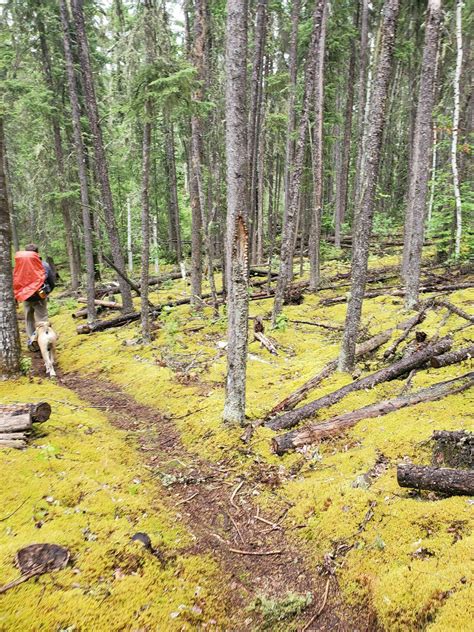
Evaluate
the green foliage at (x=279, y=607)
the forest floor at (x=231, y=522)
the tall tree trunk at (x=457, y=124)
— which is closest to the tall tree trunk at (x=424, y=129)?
the tall tree trunk at (x=457, y=124)

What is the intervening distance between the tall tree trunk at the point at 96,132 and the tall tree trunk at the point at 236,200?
373 inches

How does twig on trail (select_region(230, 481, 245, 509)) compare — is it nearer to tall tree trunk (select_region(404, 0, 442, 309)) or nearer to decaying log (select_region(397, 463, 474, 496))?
decaying log (select_region(397, 463, 474, 496))

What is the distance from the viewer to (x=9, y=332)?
750 cm

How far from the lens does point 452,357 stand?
632cm

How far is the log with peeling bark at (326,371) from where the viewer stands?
6.53 meters

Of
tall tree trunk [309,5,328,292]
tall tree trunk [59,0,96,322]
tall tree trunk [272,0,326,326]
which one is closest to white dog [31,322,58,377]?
tall tree trunk [59,0,96,322]

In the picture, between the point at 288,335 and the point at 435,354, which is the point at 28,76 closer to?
the point at 288,335

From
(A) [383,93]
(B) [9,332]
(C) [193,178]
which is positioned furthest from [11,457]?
(C) [193,178]

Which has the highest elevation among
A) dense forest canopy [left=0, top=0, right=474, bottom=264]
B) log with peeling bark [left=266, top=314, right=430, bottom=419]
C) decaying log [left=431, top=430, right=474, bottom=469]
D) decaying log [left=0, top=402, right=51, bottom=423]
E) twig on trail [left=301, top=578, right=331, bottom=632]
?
dense forest canopy [left=0, top=0, right=474, bottom=264]

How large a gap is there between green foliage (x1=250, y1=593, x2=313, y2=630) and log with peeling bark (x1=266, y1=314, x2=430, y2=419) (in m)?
3.17

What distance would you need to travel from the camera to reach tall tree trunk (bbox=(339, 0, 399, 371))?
5.67 meters

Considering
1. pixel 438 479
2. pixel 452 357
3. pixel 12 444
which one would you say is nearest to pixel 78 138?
pixel 12 444

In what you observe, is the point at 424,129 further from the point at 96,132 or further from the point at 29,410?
the point at 29,410

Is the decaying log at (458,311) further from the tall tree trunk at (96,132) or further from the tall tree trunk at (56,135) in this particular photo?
the tall tree trunk at (56,135)
